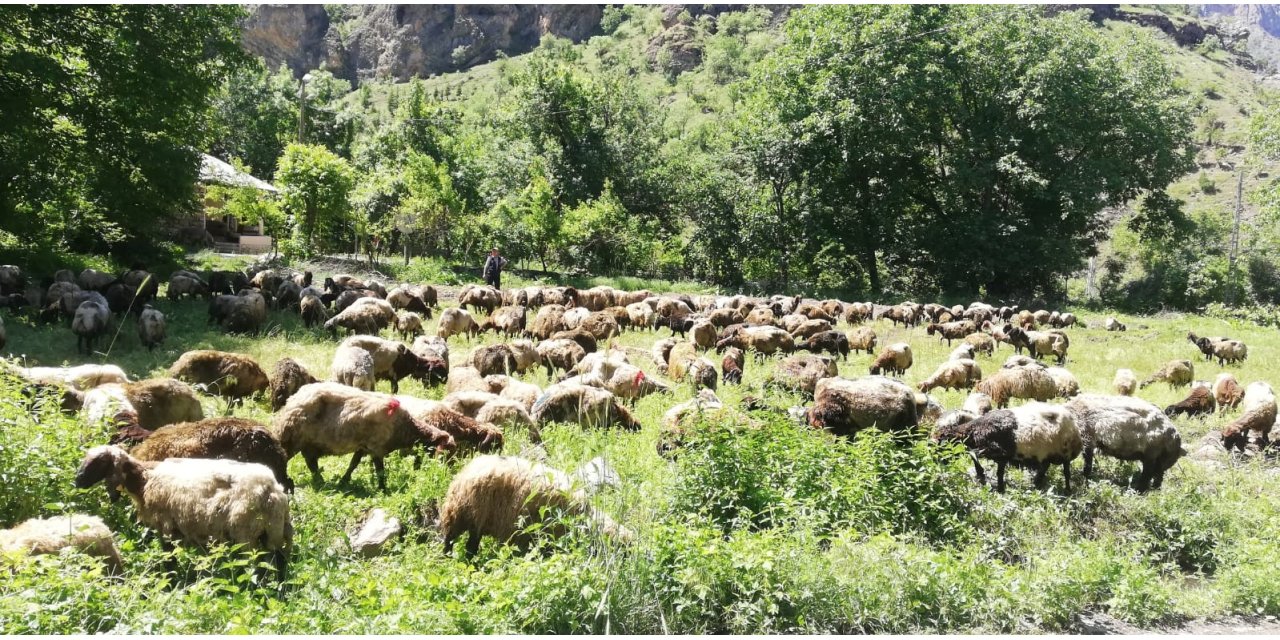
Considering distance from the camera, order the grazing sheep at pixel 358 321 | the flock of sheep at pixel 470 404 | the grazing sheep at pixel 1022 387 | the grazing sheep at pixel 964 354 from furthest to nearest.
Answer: the grazing sheep at pixel 358 321 → the grazing sheep at pixel 964 354 → the grazing sheep at pixel 1022 387 → the flock of sheep at pixel 470 404

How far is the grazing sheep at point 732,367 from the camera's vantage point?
504 inches

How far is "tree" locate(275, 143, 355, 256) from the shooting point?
2749 cm

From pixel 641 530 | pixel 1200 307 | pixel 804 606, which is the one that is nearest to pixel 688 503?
pixel 641 530

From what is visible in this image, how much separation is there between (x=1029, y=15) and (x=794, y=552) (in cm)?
3655

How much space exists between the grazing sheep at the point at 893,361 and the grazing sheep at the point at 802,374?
2.39 m

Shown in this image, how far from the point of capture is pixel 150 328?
41.1 ft

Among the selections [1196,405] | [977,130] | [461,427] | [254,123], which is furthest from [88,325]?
[254,123]

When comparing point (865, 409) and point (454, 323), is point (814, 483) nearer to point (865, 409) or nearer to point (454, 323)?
point (865, 409)

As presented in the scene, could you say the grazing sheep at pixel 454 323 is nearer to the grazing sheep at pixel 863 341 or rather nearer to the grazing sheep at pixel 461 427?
the grazing sheep at pixel 461 427

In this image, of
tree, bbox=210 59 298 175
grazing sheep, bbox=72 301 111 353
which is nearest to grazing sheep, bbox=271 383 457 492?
grazing sheep, bbox=72 301 111 353

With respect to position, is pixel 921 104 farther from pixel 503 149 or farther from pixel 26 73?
pixel 26 73

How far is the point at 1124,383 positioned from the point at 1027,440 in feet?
23.1

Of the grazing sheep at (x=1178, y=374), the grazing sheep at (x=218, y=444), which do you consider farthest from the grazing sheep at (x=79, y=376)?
the grazing sheep at (x=1178, y=374)

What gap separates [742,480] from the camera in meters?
6.59
